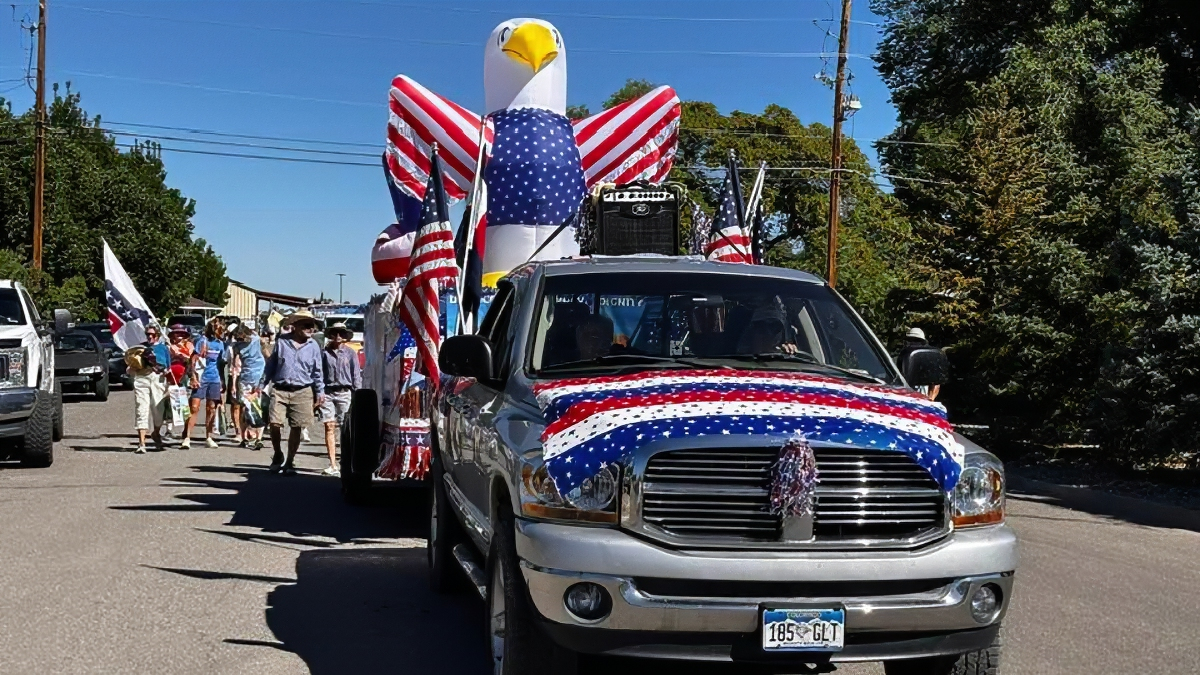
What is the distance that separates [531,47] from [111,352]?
24.4m

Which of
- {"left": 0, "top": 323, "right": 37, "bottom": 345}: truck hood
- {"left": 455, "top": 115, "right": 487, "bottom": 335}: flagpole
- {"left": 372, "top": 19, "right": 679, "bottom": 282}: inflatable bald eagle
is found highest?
{"left": 372, "top": 19, "right": 679, "bottom": 282}: inflatable bald eagle

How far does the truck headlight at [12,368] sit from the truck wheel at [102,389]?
1602cm

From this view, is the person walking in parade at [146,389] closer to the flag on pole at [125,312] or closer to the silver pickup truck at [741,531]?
the flag on pole at [125,312]

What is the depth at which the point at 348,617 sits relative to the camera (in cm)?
773

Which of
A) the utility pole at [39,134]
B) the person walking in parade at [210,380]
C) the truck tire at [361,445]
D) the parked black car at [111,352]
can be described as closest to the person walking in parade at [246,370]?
the person walking in parade at [210,380]

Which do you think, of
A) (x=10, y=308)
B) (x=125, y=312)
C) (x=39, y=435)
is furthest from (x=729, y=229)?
(x=125, y=312)

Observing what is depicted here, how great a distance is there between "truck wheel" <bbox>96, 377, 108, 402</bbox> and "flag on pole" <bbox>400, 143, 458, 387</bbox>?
71.9 ft

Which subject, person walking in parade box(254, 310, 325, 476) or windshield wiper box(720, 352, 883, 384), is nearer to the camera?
windshield wiper box(720, 352, 883, 384)

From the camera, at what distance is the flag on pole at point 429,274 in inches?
417

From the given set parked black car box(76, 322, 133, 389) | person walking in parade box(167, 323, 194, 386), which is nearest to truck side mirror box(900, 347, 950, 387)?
person walking in parade box(167, 323, 194, 386)

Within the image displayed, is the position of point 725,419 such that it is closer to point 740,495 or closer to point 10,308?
point 740,495

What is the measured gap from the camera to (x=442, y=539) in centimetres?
805

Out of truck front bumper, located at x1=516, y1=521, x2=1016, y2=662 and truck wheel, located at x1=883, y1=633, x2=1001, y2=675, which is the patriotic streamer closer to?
truck front bumper, located at x1=516, y1=521, x2=1016, y2=662

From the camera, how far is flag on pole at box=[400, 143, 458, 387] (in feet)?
34.8
